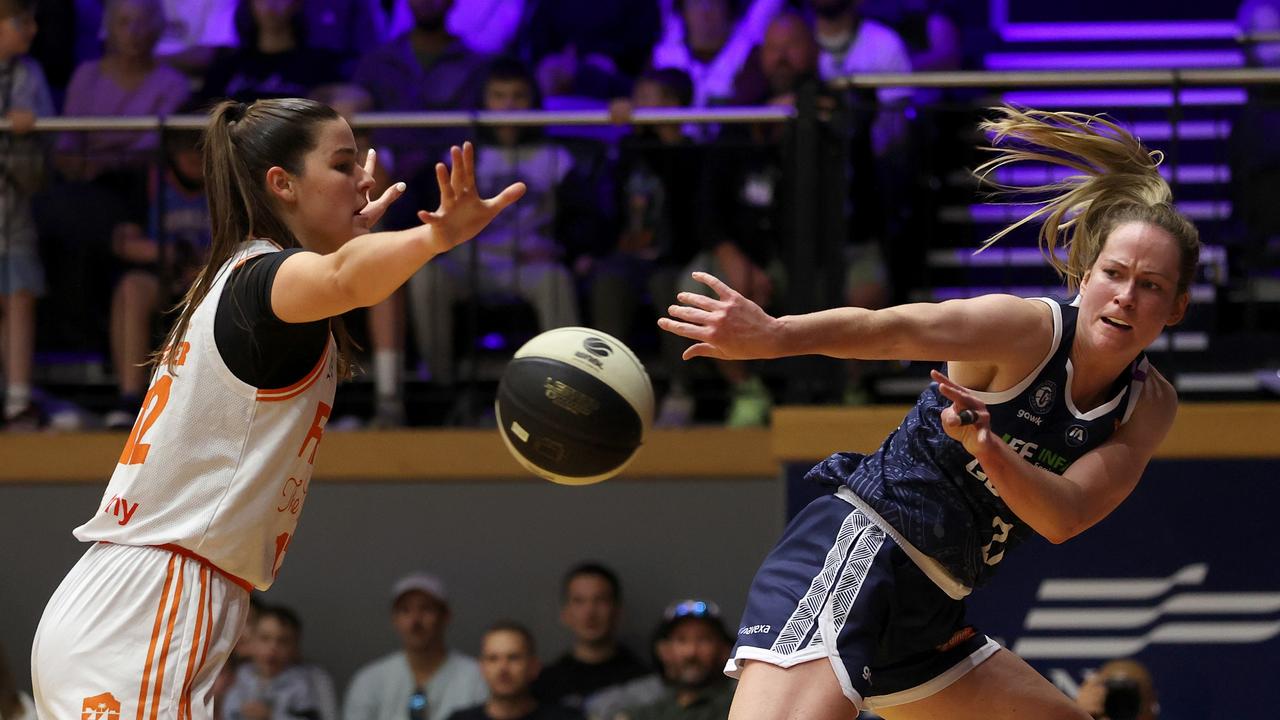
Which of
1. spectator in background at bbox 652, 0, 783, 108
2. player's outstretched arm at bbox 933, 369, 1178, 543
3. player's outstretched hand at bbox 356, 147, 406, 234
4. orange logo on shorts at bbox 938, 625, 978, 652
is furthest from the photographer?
spectator in background at bbox 652, 0, 783, 108

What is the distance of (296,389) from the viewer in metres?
3.08

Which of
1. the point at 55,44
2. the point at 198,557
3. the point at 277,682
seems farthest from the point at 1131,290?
the point at 55,44

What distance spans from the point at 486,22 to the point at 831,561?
5.25 meters

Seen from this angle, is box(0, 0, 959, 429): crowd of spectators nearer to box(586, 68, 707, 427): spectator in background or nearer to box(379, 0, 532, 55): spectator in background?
box(586, 68, 707, 427): spectator in background

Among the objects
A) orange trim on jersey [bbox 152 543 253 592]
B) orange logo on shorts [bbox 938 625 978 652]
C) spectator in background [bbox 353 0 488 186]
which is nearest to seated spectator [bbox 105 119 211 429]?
spectator in background [bbox 353 0 488 186]

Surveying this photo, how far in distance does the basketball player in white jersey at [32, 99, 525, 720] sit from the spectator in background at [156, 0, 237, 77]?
469cm

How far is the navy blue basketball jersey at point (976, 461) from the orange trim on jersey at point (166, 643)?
1.58 m

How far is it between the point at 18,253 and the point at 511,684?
9.92 ft

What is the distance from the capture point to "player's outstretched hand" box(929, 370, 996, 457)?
3.10 metres

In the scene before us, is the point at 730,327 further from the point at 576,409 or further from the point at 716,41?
the point at 716,41

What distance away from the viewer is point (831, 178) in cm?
655

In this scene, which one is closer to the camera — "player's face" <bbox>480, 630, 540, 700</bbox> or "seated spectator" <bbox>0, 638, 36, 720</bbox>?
"seated spectator" <bbox>0, 638, 36, 720</bbox>

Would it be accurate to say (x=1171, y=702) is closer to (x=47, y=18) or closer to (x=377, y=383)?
(x=377, y=383)

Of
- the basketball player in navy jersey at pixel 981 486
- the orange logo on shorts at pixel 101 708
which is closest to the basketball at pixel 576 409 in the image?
the basketball player in navy jersey at pixel 981 486
